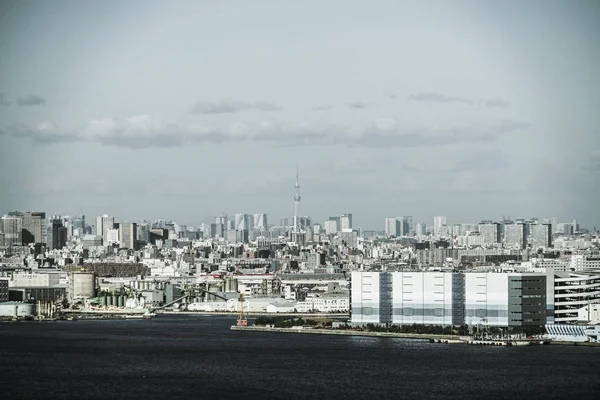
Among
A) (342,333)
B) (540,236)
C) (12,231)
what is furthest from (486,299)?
(540,236)

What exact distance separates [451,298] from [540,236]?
149 feet

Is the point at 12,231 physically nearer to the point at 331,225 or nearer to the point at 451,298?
the point at 331,225

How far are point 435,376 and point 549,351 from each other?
4.36 meters

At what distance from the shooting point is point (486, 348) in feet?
79.7

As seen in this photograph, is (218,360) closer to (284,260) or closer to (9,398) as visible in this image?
(9,398)

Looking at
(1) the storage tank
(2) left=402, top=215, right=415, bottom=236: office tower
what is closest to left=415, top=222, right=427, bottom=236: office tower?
(2) left=402, top=215, right=415, bottom=236: office tower

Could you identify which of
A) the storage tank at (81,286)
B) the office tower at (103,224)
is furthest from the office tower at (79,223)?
the storage tank at (81,286)

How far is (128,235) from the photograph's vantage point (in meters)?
78.3

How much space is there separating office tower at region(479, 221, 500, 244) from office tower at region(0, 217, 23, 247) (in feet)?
73.9

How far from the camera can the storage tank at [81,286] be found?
44781 millimetres

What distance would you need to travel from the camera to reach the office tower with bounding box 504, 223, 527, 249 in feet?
235

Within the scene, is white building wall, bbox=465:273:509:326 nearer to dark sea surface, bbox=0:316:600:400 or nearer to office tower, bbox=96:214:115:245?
dark sea surface, bbox=0:316:600:400

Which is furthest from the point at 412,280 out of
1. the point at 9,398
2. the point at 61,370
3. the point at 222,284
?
the point at 222,284

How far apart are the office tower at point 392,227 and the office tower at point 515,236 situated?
21996 mm
